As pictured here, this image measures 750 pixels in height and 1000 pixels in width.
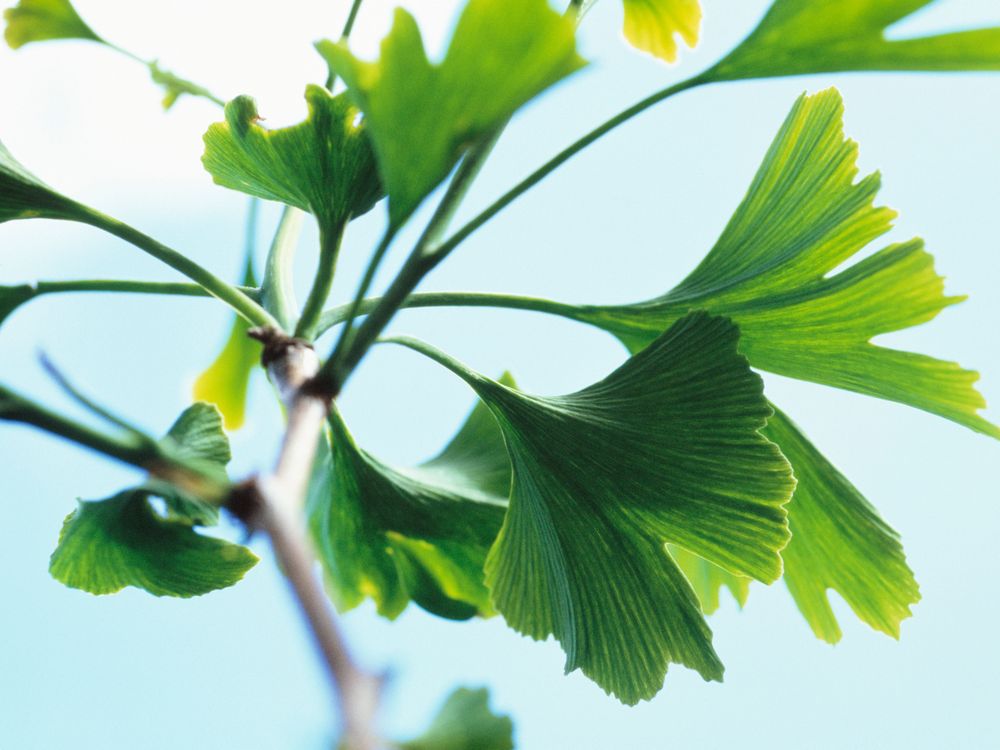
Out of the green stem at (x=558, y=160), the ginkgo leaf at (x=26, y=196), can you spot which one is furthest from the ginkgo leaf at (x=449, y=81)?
the ginkgo leaf at (x=26, y=196)

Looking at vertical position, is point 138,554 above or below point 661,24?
below

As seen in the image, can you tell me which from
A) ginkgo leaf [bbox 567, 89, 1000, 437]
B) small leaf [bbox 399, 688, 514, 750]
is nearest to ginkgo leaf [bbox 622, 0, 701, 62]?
ginkgo leaf [bbox 567, 89, 1000, 437]

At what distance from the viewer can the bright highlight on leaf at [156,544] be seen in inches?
21.9

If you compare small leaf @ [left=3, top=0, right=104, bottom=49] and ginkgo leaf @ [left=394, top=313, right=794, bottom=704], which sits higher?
small leaf @ [left=3, top=0, right=104, bottom=49]

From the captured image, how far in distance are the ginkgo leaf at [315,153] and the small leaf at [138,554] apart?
222 mm

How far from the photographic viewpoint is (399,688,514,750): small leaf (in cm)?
31

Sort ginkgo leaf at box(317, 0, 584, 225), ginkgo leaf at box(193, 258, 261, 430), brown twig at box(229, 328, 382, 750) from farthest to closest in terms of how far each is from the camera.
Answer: ginkgo leaf at box(193, 258, 261, 430) < ginkgo leaf at box(317, 0, 584, 225) < brown twig at box(229, 328, 382, 750)

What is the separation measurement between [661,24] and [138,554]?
1.79 ft

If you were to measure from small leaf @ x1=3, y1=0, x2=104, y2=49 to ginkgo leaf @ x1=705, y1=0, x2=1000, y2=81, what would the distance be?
1.58 ft

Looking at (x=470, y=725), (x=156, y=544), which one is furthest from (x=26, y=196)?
(x=470, y=725)

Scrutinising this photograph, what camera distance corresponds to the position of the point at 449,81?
1.29 ft

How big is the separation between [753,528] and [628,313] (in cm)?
19

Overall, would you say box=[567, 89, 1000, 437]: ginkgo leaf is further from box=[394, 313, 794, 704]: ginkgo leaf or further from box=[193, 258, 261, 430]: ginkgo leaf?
box=[193, 258, 261, 430]: ginkgo leaf

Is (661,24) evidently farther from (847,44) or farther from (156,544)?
(156,544)
